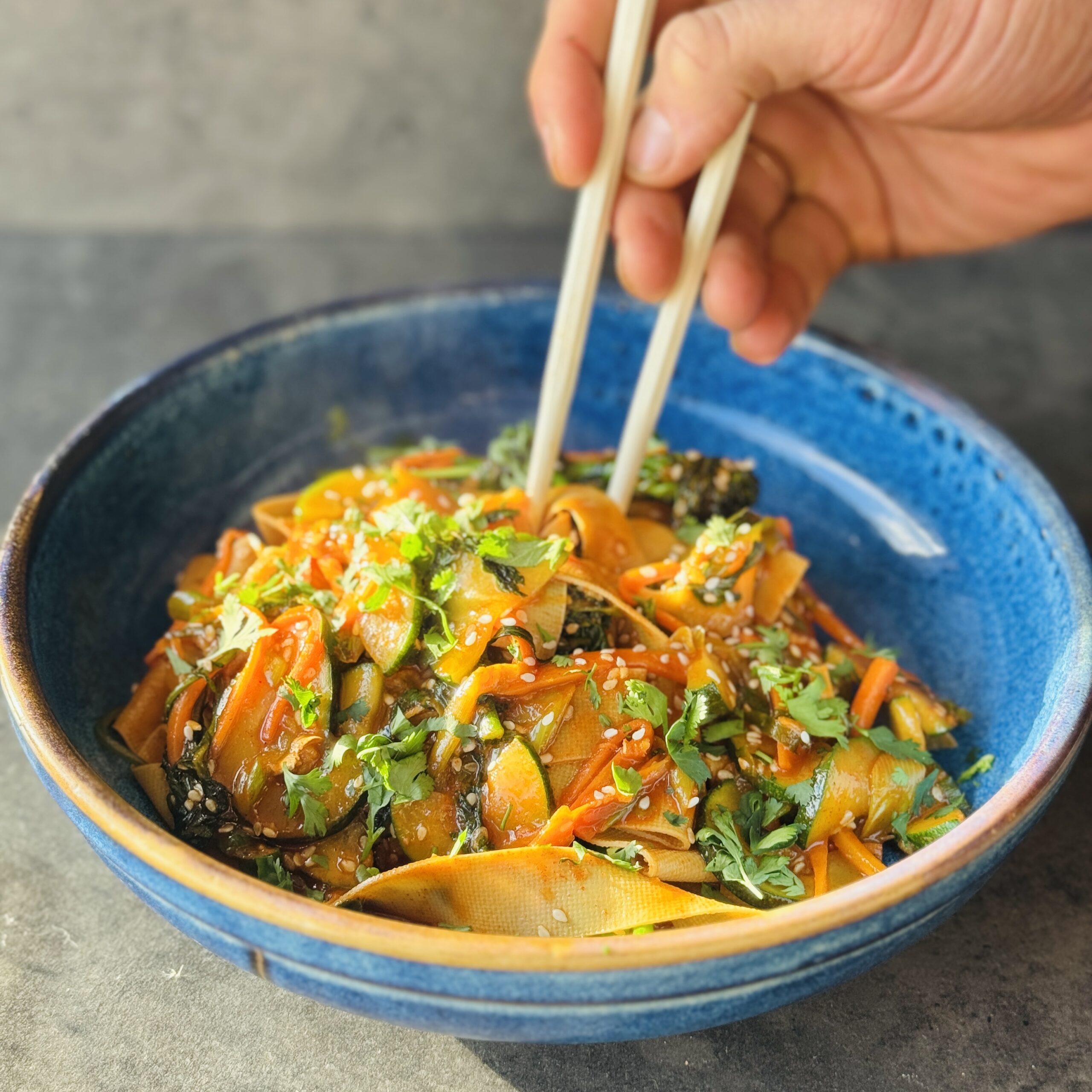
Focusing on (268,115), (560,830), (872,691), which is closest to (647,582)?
(872,691)

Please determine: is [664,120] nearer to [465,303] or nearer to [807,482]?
[465,303]

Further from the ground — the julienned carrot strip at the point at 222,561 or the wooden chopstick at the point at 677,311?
the wooden chopstick at the point at 677,311

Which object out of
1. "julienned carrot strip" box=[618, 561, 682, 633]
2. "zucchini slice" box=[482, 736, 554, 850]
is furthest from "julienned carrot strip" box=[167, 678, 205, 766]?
"julienned carrot strip" box=[618, 561, 682, 633]

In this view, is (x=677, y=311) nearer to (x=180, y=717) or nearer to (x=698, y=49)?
(x=698, y=49)

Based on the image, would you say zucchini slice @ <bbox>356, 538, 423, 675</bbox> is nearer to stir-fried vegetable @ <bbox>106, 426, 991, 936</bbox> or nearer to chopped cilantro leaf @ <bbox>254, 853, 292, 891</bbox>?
stir-fried vegetable @ <bbox>106, 426, 991, 936</bbox>

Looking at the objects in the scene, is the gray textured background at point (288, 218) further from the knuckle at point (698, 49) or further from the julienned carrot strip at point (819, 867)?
the knuckle at point (698, 49)

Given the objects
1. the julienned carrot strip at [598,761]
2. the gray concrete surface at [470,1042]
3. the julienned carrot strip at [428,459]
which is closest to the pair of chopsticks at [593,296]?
the julienned carrot strip at [428,459]
